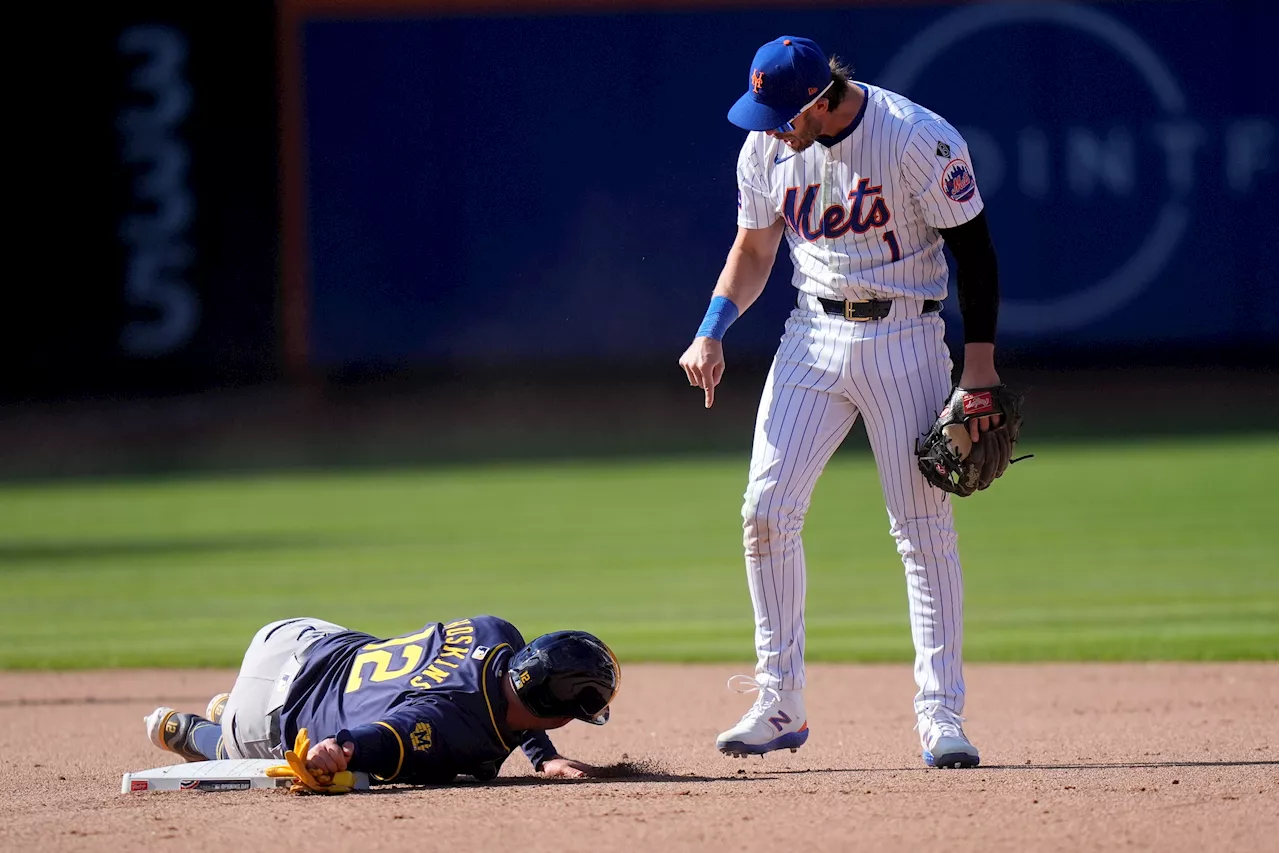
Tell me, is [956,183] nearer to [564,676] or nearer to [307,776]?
[564,676]

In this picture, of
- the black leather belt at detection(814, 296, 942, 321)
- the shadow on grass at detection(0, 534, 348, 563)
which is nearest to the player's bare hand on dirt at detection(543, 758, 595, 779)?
the black leather belt at detection(814, 296, 942, 321)

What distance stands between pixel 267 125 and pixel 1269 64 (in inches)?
421

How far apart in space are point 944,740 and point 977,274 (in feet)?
3.62

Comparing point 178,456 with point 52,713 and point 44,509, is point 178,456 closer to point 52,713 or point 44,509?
point 44,509

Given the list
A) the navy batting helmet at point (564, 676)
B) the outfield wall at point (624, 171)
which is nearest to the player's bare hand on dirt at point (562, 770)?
the navy batting helmet at point (564, 676)

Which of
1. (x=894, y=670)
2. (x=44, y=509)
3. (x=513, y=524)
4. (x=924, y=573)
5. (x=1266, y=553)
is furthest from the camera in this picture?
(x=44, y=509)

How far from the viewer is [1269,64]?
18297 mm

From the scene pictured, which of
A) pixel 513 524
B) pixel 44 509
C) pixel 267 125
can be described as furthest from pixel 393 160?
pixel 513 524

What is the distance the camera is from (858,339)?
13.4ft

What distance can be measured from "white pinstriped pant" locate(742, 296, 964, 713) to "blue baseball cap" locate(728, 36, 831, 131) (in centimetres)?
50

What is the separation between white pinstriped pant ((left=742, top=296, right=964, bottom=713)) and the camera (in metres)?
4.09

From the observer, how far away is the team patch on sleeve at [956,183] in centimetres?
395

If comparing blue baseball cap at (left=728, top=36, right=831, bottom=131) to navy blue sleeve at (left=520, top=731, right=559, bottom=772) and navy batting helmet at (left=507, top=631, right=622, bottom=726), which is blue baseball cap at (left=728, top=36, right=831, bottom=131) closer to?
navy batting helmet at (left=507, top=631, right=622, bottom=726)

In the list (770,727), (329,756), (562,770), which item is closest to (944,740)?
(770,727)
